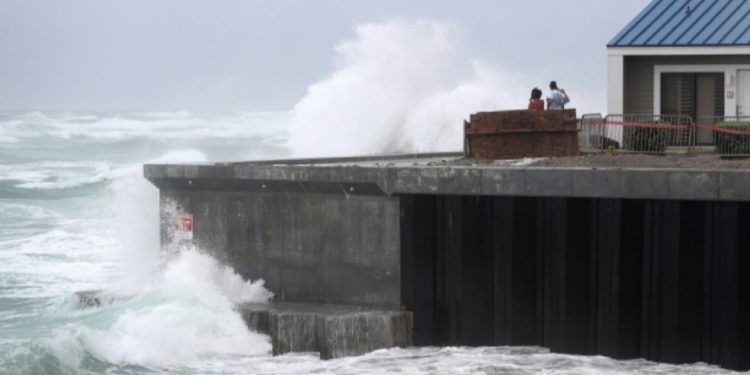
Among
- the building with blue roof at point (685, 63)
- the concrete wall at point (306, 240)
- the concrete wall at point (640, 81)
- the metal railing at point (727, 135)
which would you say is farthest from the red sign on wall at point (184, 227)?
the concrete wall at point (640, 81)

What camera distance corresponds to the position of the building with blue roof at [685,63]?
25.1m

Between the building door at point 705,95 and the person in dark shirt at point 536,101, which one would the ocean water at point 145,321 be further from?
the building door at point 705,95

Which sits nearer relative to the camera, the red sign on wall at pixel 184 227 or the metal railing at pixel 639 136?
the red sign on wall at pixel 184 227

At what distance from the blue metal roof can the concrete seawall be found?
9.05 m

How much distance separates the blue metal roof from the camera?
24.9 m

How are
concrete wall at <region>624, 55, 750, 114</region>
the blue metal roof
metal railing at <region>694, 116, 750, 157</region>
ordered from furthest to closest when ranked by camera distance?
concrete wall at <region>624, 55, 750, 114</region>, the blue metal roof, metal railing at <region>694, 116, 750, 157</region>

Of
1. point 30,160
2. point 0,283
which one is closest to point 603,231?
point 0,283

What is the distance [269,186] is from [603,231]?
416cm

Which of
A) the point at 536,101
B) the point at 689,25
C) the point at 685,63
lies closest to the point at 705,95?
the point at 685,63

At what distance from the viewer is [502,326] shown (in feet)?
55.1

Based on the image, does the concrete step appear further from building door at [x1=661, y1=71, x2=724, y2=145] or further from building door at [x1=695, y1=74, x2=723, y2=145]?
building door at [x1=695, y1=74, x2=723, y2=145]

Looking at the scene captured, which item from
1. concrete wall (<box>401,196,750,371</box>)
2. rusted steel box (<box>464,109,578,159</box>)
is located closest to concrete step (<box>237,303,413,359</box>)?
concrete wall (<box>401,196,750,371</box>)

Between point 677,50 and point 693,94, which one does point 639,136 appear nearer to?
point 677,50

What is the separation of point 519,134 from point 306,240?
159 inches
